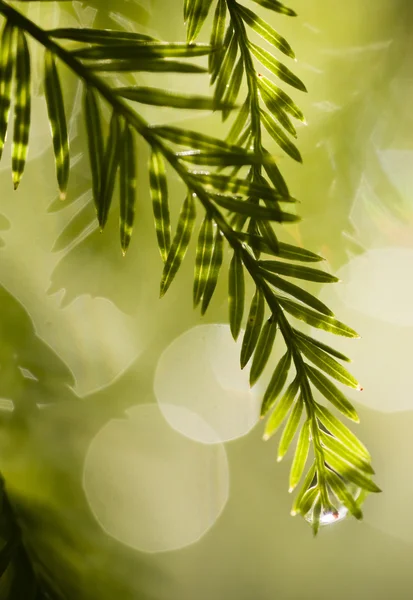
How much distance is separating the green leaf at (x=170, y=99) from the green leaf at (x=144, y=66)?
0.01 meters

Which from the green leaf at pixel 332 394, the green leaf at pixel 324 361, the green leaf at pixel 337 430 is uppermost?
the green leaf at pixel 324 361

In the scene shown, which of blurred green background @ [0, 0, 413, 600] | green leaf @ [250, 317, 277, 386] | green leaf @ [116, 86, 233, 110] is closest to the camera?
green leaf @ [116, 86, 233, 110]

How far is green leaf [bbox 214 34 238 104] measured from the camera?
Answer: 0.45 meters

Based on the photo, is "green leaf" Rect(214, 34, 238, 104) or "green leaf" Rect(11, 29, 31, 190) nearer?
"green leaf" Rect(11, 29, 31, 190)

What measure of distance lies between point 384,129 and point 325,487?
0.58 metres

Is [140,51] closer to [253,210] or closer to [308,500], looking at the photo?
[253,210]

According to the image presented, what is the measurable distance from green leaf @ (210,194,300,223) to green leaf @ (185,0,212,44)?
174mm

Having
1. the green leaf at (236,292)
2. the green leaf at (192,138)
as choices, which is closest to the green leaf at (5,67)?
the green leaf at (192,138)

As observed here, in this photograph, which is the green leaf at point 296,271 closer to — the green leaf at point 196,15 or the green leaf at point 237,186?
the green leaf at point 237,186

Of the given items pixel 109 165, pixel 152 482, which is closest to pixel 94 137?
pixel 109 165

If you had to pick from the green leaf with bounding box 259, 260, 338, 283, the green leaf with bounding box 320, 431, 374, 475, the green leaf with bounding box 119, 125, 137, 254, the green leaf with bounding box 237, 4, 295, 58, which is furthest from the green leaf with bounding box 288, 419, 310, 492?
the green leaf with bounding box 237, 4, 295, 58

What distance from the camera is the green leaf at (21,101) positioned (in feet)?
1.13

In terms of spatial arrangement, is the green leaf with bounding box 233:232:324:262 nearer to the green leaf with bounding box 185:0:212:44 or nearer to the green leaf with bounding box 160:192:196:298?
the green leaf with bounding box 160:192:196:298

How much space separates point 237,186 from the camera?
1.22 ft
